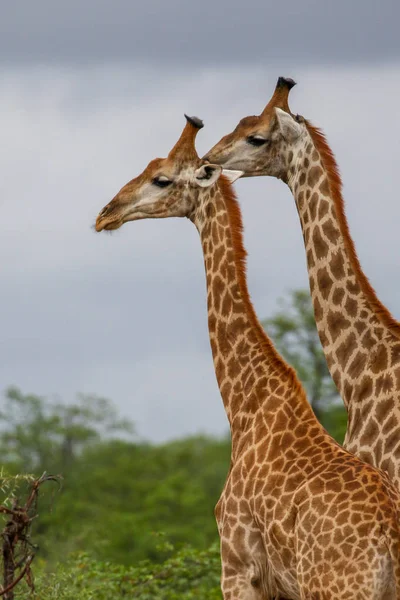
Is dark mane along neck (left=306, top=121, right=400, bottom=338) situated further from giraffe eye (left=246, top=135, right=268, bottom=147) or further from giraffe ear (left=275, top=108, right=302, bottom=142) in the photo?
giraffe eye (left=246, top=135, right=268, bottom=147)

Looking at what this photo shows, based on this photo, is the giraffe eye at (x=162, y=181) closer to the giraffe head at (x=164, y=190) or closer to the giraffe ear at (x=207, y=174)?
the giraffe head at (x=164, y=190)

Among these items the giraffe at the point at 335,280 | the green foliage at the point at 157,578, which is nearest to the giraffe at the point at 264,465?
the giraffe at the point at 335,280

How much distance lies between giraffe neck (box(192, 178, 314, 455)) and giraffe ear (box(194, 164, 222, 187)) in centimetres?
15

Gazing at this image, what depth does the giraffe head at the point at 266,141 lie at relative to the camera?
12.6m

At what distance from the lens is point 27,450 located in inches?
1609

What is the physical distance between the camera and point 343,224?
40.2ft

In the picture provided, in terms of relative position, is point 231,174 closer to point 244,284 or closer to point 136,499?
point 244,284

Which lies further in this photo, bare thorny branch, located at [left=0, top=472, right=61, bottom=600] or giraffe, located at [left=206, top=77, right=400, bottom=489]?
giraffe, located at [left=206, top=77, right=400, bottom=489]

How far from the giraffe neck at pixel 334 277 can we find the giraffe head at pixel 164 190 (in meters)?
0.69

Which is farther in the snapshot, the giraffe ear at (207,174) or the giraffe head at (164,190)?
the giraffe head at (164,190)

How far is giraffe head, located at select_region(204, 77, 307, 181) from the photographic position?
12.6 metres

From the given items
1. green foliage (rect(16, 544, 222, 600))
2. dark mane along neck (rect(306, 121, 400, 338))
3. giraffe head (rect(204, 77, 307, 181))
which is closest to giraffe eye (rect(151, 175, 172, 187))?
giraffe head (rect(204, 77, 307, 181))

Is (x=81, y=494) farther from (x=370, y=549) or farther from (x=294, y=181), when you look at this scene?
(x=370, y=549)

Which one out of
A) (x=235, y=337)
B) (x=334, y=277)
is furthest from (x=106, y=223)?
(x=334, y=277)
